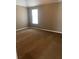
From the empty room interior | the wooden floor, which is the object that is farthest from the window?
the wooden floor

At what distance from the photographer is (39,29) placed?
3.24 ft

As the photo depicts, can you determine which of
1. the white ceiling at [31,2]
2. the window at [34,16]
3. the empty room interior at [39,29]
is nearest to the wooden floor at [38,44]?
the empty room interior at [39,29]

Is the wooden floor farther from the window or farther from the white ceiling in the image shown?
the white ceiling

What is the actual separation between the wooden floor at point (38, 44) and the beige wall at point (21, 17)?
0.07m

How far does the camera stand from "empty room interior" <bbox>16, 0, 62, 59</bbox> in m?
0.92

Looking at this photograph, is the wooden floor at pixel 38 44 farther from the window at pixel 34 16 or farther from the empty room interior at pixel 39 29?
the window at pixel 34 16

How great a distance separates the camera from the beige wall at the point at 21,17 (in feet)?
3.00

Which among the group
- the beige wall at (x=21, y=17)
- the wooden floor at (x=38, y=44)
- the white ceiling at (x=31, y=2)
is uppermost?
the white ceiling at (x=31, y=2)

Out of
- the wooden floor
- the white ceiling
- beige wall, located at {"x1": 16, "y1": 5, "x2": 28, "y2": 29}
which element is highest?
the white ceiling

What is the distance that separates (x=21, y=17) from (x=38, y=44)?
0.35m

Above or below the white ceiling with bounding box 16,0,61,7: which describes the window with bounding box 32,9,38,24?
below

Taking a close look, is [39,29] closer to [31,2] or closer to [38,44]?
[38,44]

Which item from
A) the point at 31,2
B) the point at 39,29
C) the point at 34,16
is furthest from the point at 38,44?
the point at 31,2
